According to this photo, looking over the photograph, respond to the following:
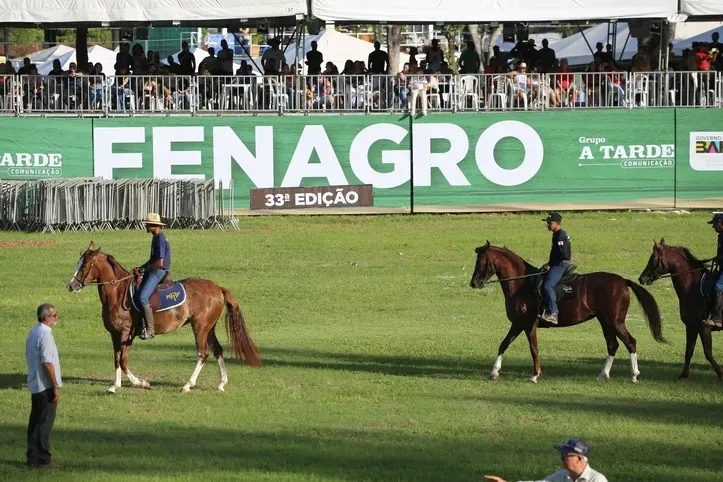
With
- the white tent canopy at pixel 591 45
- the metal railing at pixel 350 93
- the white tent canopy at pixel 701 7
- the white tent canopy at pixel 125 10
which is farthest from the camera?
the white tent canopy at pixel 591 45

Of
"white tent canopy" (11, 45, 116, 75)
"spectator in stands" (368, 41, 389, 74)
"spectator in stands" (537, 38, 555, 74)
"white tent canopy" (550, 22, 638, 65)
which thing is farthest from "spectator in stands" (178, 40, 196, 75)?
"white tent canopy" (11, 45, 116, 75)

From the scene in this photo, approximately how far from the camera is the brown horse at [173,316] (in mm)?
16750

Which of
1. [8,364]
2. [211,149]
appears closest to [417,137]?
[211,149]

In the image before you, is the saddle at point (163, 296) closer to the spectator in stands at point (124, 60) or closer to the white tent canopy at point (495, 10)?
the white tent canopy at point (495, 10)

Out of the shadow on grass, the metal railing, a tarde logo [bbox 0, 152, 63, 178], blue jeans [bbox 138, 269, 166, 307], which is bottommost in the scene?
the shadow on grass

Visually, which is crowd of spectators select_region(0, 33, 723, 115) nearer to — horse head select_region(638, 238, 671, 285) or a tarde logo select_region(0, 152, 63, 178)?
a tarde logo select_region(0, 152, 63, 178)

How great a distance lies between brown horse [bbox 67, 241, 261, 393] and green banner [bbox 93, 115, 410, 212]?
21.0m

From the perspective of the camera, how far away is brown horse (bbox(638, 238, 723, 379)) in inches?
709

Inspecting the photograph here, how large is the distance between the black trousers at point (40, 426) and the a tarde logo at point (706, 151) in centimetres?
3091

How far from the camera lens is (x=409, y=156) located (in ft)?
128

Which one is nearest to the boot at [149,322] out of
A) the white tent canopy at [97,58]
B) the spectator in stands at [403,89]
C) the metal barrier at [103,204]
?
the metal barrier at [103,204]

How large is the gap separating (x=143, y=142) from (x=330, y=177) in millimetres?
5951

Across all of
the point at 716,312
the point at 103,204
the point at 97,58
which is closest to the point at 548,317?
the point at 716,312

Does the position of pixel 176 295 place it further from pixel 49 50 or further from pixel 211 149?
pixel 49 50
